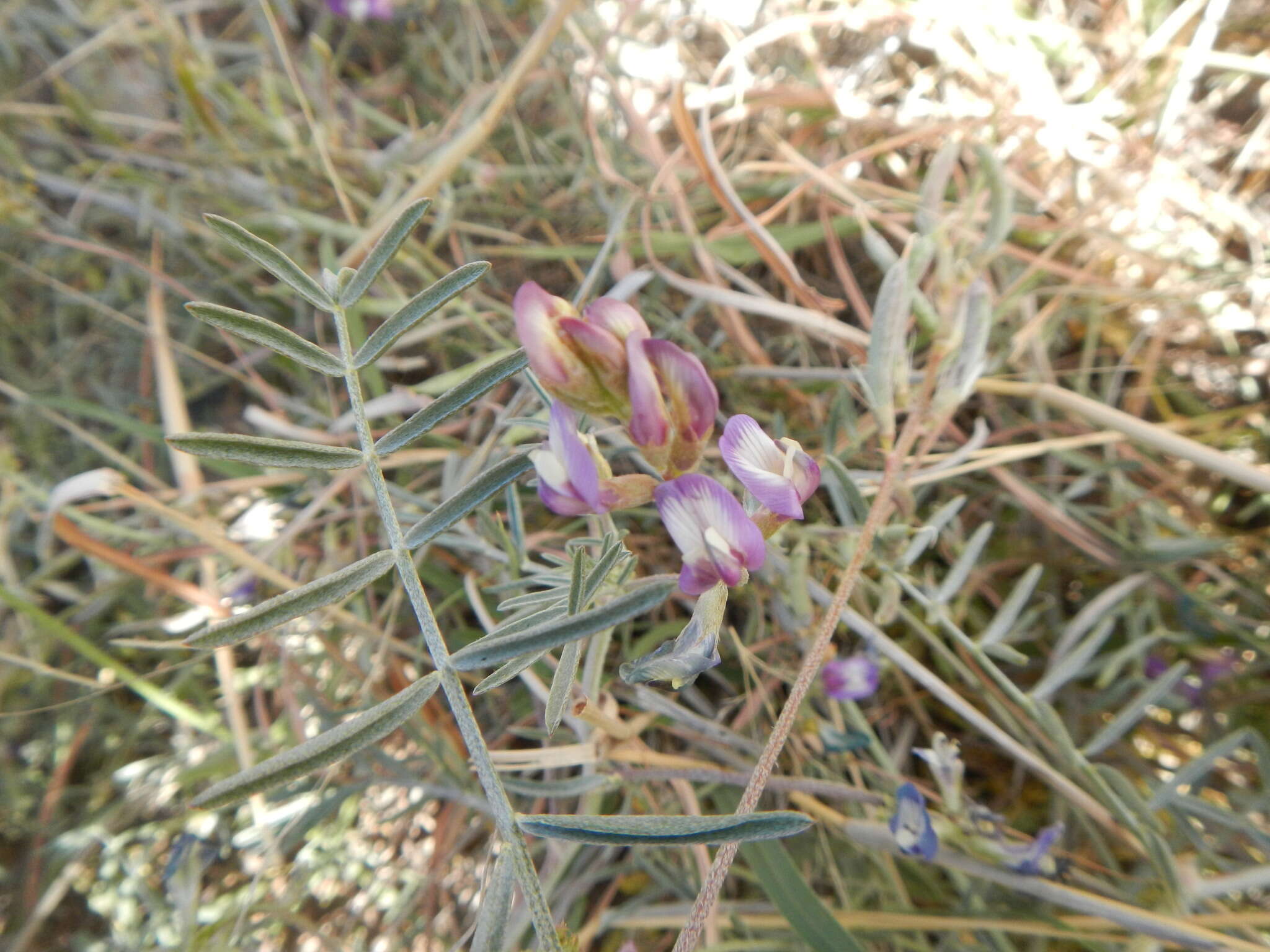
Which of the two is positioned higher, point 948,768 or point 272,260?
point 272,260

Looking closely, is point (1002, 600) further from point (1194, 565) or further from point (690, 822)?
point (690, 822)

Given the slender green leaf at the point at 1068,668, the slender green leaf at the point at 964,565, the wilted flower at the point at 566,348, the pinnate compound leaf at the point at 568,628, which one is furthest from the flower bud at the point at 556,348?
the slender green leaf at the point at 1068,668

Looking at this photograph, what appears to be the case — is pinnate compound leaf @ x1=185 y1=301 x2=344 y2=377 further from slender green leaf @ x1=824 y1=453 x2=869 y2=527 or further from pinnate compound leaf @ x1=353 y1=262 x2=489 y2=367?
slender green leaf @ x1=824 y1=453 x2=869 y2=527

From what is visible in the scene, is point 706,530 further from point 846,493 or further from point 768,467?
point 846,493

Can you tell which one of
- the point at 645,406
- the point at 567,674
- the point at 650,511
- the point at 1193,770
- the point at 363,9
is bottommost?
the point at 1193,770

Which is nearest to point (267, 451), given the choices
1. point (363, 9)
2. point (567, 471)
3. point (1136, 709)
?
point (567, 471)

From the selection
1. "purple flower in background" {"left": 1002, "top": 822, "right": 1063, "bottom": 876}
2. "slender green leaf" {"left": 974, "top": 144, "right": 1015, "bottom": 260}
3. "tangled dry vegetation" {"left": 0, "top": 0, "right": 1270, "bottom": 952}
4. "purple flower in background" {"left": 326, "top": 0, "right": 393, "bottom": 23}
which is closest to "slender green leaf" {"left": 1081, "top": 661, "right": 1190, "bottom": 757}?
"tangled dry vegetation" {"left": 0, "top": 0, "right": 1270, "bottom": 952}
